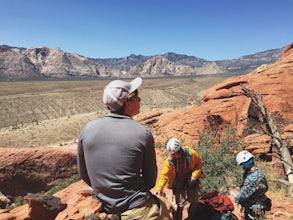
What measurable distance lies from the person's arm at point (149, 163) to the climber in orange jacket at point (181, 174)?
5.97ft

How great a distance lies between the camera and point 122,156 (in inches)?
104

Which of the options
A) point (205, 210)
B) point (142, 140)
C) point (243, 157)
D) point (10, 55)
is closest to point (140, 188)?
point (142, 140)

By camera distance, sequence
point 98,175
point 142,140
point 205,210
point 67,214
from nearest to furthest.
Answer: point 142,140, point 98,175, point 67,214, point 205,210

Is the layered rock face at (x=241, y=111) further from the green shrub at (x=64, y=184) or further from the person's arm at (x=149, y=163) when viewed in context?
the person's arm at (x=149, y=163)

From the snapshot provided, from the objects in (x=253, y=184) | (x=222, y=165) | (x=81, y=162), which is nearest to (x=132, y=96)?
(x=81, y=162)

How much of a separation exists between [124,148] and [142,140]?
16 centimetres

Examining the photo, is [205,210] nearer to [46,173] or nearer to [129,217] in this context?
[129,217]

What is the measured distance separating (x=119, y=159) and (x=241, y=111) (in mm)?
11320

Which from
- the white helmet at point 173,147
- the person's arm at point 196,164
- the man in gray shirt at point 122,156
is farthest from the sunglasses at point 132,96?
the person's arm at point 196,164

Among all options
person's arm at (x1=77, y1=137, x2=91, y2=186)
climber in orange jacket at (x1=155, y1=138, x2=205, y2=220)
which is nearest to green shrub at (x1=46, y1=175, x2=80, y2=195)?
climber in orange jacket at (x1=155, y1=138, x2=205, y2=220)

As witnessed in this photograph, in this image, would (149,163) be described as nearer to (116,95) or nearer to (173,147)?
(116,95)

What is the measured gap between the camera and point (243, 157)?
4805 millimetres

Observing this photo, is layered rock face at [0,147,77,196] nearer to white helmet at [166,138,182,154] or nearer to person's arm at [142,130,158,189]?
white helmet at [166,138,182,154]

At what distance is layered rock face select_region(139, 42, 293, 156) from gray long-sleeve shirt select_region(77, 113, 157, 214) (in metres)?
8.98
